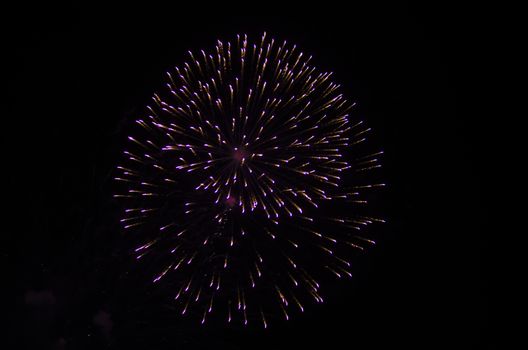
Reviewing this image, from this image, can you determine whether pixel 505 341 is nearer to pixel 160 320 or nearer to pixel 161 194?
pixel 160 320

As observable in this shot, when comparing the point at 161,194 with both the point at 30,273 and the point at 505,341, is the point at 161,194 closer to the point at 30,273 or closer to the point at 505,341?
the point at 30,273

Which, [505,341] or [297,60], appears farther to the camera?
[505,341]

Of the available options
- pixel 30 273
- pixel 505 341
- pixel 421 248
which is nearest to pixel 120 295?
pixel 30 273

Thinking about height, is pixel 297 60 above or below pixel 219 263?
above

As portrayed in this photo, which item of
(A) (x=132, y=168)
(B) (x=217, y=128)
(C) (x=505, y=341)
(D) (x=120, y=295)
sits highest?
(A) (x=132, y=168)

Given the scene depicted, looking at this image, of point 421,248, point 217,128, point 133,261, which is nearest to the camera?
point 217,128

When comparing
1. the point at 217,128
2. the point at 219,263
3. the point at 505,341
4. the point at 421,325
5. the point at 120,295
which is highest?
the point at 217,128

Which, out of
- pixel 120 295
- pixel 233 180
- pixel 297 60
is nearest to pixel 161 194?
pixel 233 180

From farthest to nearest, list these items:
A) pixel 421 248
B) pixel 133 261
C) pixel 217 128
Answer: pixel 421 248 < pixel 133 261 < pixel 217 128

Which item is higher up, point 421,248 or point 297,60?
point 297,60
